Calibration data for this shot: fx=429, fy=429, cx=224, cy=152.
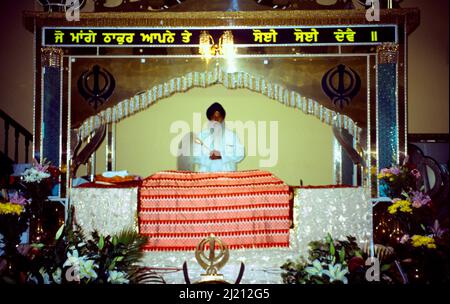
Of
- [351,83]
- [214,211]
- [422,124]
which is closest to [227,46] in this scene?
[351,83]

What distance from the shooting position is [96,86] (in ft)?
17.6

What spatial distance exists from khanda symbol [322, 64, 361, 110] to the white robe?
1518mm

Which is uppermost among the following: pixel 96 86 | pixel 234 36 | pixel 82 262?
pixel 234 36

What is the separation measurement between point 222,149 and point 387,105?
2.30 metres

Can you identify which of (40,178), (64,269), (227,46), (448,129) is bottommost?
(64,269)

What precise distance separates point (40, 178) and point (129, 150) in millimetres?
2238

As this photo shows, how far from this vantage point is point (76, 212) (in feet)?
15.3

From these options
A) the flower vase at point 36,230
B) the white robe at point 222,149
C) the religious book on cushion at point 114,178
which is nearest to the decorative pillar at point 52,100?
the religious book on cushion at point 114,178

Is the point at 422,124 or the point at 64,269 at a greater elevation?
the point at 422,124

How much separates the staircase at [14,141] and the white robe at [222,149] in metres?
2.58

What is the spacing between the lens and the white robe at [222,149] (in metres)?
6.08

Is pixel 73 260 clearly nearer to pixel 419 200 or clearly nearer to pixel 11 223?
pixel 11 223

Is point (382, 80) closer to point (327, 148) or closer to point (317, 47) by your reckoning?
point (317, 47)

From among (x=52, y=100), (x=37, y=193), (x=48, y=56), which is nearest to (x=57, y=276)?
(x=37, y=193)
